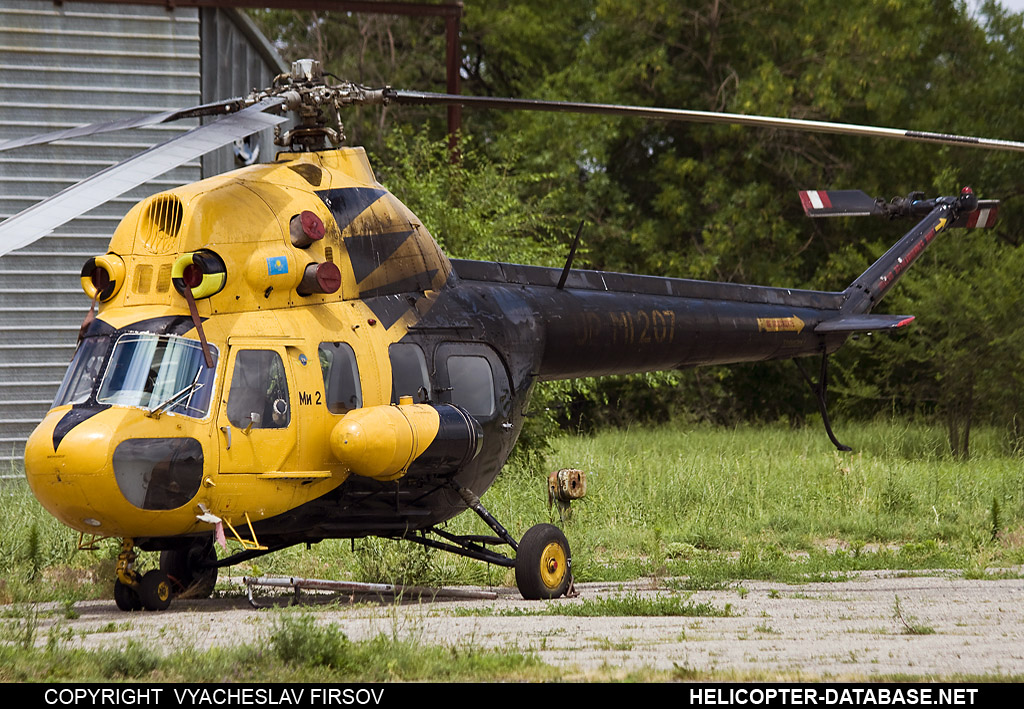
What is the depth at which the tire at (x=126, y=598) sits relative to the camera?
9453 mm

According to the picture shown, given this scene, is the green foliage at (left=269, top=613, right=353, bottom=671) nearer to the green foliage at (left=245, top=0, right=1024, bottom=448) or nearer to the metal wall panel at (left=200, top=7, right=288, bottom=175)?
the metal wall panel at (left=200, top=7, right=288, bottom=175)

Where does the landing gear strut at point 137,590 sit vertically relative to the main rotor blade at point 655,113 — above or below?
below

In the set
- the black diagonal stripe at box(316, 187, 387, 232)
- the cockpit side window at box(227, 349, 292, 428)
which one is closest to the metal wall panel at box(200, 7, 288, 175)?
the black diagonal stripe at box(316, 187, 387, 232)

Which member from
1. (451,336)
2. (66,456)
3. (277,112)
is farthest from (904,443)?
(66,456)

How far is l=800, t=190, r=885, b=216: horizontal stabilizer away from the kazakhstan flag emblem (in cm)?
795

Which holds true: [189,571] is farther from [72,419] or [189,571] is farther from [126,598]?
[72,419]

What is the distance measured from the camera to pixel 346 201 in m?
10.0

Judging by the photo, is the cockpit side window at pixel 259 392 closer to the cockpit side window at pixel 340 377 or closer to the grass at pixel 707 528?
the cockpit side window at pixel 340 377

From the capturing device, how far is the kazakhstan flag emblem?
30.3ft

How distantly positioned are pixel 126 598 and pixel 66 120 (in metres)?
10.1

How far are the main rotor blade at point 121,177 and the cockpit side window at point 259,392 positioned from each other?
1672 mm

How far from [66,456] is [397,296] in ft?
10.3

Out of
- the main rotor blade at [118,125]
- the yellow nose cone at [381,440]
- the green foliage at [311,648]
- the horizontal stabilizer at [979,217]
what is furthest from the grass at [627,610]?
the horizontal stabilizer at [979,217]

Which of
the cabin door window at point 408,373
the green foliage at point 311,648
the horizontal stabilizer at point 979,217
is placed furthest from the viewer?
the horizontal stabilizer at point 979,217
